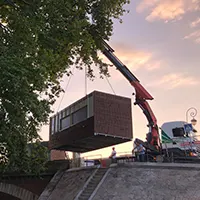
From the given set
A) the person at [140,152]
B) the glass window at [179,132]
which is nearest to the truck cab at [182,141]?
the glass window at [179,132]

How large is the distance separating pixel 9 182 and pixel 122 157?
30.2 feet

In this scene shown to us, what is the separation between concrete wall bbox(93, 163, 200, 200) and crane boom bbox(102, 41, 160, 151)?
14.4 feet

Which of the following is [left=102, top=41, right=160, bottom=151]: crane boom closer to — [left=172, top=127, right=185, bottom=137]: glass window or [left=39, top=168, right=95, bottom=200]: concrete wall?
[left=172, top=127, right=185, bottom=137]: glass window

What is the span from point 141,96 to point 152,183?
775 cm

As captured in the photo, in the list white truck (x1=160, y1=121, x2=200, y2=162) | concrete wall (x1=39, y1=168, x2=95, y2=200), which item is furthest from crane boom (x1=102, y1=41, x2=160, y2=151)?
concrete wall (x1=39, y1=168, x2=95, y2=200)

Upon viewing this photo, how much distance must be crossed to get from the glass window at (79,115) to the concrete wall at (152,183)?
198 inches

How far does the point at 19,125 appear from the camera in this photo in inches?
496

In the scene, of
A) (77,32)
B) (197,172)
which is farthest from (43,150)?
(197,172)

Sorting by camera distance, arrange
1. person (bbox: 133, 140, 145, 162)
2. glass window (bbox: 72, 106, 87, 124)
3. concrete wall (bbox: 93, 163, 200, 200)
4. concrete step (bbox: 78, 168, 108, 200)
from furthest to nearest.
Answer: glass window (bbox: 72, 106, 87, 124) < person (bbox: 133, 140, 145, 162) < concrete step (bbox: 78, 168, 108, 200) < concrete wall (bbox: 93, 163, 200, 200)

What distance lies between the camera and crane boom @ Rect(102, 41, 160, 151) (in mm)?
22772

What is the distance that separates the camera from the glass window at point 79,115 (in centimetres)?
2241

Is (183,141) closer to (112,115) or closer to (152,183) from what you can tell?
(112,115)

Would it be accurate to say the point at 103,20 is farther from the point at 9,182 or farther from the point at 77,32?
the point at 9,182

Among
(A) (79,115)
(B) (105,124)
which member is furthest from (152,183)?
(A) (79,115)
